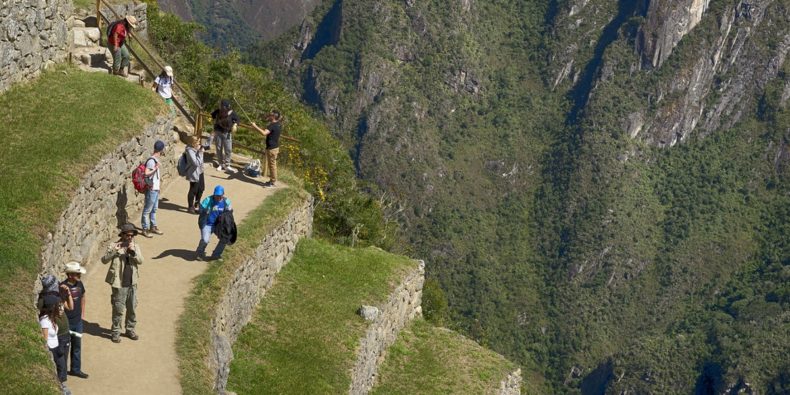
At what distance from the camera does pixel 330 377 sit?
23734mm

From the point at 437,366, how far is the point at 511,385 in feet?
8.24

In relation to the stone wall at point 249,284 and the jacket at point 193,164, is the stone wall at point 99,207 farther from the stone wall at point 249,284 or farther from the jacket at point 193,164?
the stone wall at point 249,284

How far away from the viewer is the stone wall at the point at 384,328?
1005 inches

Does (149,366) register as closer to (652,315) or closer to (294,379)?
(294,379)

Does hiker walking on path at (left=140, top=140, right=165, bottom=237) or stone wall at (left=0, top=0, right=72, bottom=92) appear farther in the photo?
stone wall at (left=0, top=0, right=72, bottom=92)

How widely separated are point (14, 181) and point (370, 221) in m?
20.4

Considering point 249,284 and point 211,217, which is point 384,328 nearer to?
point 249,284

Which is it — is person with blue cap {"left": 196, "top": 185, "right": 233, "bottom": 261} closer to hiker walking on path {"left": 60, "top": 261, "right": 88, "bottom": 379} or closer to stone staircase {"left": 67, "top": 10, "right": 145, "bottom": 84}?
hiker walking on path {"left": 60, "top": 261, "right": 88, "bottom": 379}

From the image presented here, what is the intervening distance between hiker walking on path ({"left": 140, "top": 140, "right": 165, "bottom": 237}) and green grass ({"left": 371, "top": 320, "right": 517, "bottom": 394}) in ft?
22.1

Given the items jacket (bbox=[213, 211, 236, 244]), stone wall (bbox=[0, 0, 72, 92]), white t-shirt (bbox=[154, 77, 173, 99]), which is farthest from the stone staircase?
jacket (bbox=[213, 211, 236, 244])

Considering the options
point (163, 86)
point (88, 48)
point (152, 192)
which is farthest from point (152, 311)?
point (88, 48)

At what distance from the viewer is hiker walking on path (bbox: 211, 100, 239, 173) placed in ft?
96.6

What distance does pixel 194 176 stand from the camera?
2580 centimetres

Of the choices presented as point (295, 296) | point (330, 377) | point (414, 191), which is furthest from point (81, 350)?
point (414, 191)
